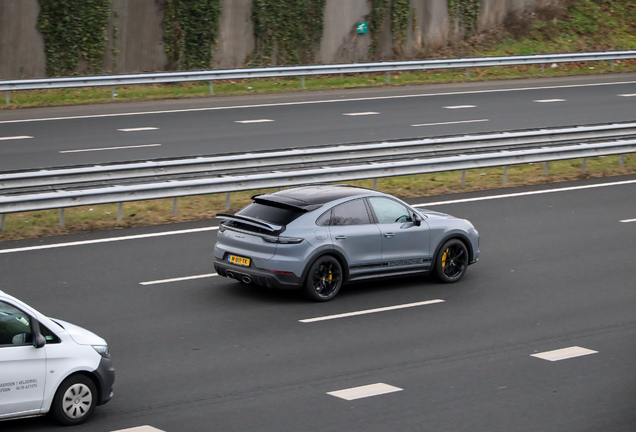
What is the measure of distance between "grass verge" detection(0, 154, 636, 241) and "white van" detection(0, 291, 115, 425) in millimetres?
7947

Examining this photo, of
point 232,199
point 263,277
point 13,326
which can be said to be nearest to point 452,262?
point 263,277

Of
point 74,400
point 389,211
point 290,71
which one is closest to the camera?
point 74,400

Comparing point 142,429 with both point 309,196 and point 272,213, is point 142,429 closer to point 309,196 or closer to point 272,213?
point 272,213

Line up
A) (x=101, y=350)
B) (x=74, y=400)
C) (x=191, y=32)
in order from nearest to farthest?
(x=74, y=400) → (x=101, y=350) → (x=191, y=32)

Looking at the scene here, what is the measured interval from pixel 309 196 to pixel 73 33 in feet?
71.9

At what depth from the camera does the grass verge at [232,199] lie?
53.0 ft

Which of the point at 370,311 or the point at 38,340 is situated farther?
the point at 370,311

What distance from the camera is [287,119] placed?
26.5m

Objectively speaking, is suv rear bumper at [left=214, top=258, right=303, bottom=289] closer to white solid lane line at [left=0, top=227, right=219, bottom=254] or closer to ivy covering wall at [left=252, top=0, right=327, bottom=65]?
white solid lane line at [left=0, top=227, right=219, bottom=254]

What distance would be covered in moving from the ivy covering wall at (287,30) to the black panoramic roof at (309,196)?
925 inches

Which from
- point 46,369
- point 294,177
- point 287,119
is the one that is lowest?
point 46,369

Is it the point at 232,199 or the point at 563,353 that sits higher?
the point at 232,199

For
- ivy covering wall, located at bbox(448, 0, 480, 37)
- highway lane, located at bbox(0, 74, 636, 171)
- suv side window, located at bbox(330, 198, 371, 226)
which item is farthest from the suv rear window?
ivy covering wall, located at bbox(448, 0, 480, 37)

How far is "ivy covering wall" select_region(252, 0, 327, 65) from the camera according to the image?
35.8 m
